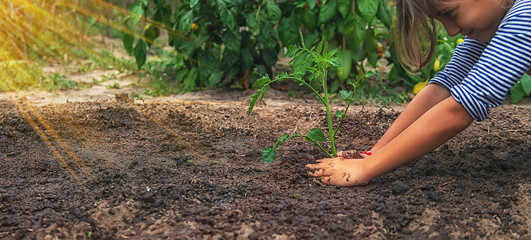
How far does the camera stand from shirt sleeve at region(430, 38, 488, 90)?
233cm

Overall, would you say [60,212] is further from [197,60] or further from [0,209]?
[197,60]

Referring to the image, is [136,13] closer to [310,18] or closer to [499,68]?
[310,18]

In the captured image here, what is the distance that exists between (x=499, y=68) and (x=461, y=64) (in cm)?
65

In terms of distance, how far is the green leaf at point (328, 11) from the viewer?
379 centimetres

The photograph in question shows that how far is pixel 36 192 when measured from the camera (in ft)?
6.66

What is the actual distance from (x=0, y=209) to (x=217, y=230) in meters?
0.81

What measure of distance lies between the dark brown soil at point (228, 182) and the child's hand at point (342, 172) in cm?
4

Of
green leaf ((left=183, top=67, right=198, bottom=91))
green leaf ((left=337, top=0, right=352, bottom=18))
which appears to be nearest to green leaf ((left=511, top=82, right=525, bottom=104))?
green leaf ((left=337, top=0, right=352, bottom=18))

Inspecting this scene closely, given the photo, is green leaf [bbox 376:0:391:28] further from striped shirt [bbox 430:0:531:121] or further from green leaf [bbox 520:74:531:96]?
striped shirt [bbox 430:0:531:121]

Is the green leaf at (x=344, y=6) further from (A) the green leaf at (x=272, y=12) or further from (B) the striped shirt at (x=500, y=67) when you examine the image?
(B) the striped shirt at (x=500, y=67)

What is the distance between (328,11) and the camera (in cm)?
379

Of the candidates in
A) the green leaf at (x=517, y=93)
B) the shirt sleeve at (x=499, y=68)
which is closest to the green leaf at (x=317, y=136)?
the shirt sleeve at (x=499, y=68)

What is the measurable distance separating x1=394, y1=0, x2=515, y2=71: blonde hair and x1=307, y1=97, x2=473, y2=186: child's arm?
12.9 inches

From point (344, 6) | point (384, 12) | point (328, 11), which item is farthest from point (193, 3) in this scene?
point (384, 12)
